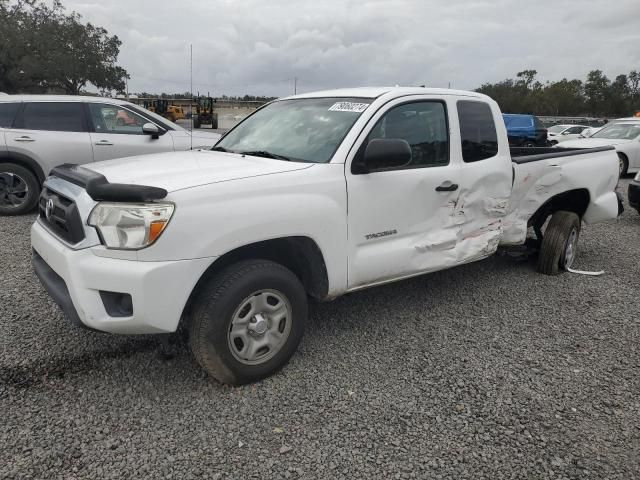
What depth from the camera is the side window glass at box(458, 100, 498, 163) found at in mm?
3916

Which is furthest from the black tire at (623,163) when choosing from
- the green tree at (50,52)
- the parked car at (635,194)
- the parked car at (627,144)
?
the green tree at (50,52)

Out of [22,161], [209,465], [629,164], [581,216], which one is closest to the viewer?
[209,465]

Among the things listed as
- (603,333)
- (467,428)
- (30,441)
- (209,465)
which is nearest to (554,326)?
(603,333)

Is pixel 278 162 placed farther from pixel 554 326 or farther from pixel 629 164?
pixel 629 164

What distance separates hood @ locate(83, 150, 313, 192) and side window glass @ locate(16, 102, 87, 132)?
4436mm

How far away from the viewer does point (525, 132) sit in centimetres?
2125

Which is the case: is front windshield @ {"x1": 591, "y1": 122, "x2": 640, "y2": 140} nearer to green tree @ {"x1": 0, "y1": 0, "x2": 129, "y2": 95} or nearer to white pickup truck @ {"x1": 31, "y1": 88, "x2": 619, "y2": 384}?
white pickup truck @ {"x1": 31, "y1": 88, "x2": 619, "y2": 384}

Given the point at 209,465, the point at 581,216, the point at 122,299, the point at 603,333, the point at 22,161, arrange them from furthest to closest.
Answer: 1. the point at 22,161
2. the point at 581,216
3. the point at 603,333
4. the point at 122,299
5. the point at 209,465

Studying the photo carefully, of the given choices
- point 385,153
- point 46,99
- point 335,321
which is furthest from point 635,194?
point 46,99

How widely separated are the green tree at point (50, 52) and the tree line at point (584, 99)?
46.6 meters

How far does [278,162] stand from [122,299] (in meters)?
1.27

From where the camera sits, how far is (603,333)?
3.83 m

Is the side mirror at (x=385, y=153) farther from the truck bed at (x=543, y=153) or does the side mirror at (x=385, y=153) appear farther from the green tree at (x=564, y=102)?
the green tree at (x=564, y=102)

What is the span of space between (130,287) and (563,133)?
25.8m
